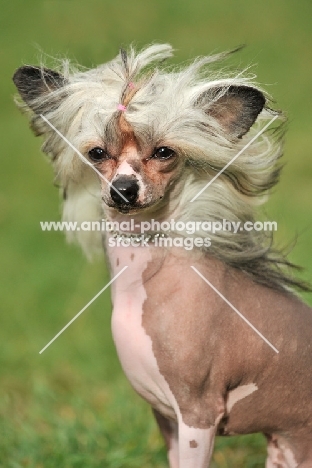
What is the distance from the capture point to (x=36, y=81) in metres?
3.08

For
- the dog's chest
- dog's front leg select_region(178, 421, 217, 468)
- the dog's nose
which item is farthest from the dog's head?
dog's front leg select_region(178, 421, 217, 468)

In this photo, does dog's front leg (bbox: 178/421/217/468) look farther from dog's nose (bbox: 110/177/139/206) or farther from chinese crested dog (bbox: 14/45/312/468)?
dog's nose (bbox: 110/177/139/206)

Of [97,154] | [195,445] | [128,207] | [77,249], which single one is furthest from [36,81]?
[77,249]

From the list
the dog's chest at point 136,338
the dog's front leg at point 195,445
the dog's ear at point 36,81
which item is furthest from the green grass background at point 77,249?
the dog's front leg at point 195,445

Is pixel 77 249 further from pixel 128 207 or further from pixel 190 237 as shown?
pixel 128 207

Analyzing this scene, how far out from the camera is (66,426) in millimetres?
4215

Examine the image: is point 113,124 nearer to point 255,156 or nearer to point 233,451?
point 255,156

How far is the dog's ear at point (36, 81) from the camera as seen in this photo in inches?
121

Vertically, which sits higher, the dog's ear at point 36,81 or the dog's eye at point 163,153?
the dog's ear at point 36,81

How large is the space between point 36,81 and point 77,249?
4006 mm

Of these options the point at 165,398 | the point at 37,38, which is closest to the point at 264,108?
the point at 165,398

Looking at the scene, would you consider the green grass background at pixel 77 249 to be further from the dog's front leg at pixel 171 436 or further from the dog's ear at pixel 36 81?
the dog's front leg at pixel 171 436

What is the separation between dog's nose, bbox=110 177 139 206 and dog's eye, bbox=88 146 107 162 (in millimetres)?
176

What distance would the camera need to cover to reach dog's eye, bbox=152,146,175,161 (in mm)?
2859
